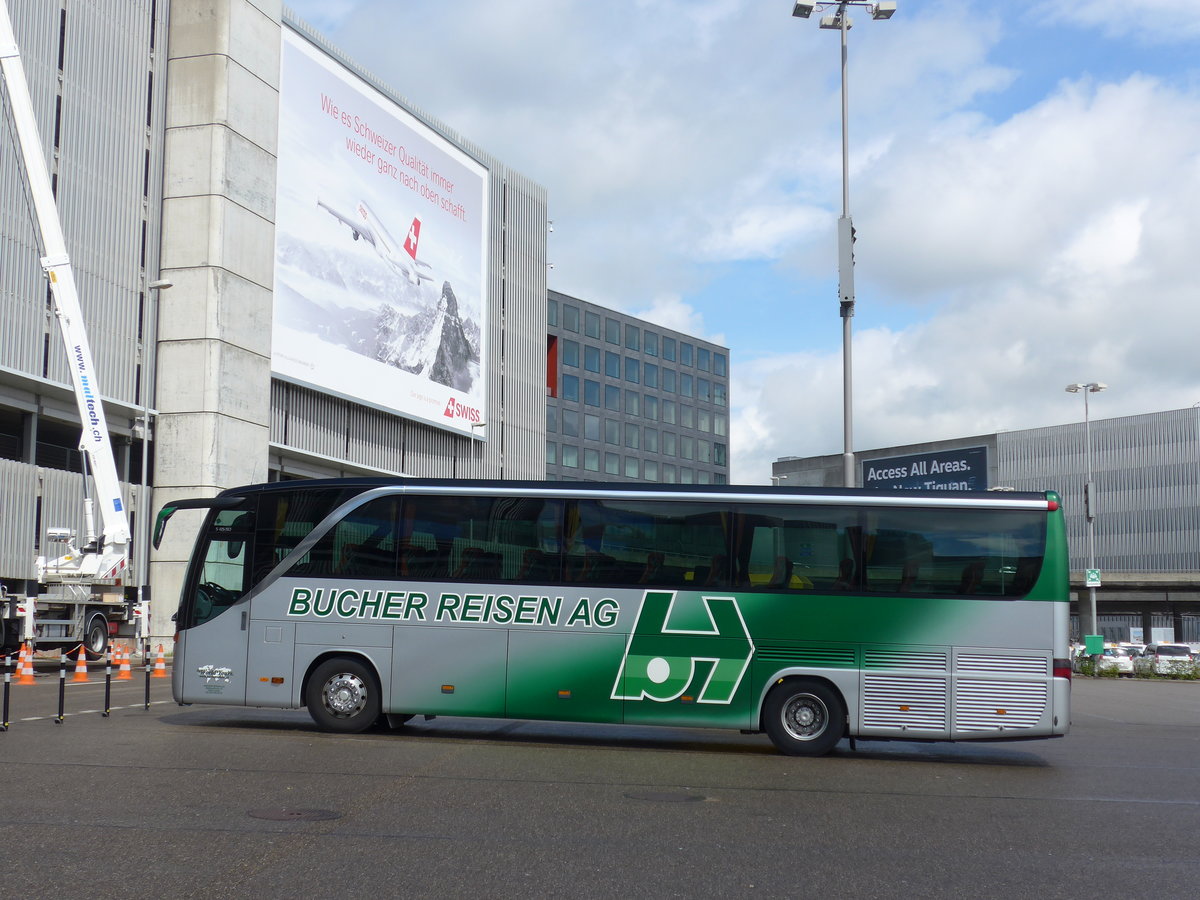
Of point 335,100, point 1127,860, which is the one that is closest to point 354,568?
point 1127,860

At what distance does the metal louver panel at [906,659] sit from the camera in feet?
48.8

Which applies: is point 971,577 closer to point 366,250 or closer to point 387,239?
point 366,250

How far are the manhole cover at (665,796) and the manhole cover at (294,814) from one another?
260 cm

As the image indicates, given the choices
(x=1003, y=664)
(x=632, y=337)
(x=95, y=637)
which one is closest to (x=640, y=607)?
(x=1003, y=664)

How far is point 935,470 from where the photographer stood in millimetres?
45375

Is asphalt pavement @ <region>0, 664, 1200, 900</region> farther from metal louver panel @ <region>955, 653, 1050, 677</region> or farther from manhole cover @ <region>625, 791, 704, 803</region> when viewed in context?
metal louver panel @ <region>955, 653, 1050, 677</region>

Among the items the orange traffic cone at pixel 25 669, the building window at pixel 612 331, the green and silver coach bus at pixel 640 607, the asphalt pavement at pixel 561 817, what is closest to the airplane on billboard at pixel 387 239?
the orange traffic cone at pixel 25 669

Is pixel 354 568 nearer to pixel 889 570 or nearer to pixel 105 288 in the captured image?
pixel 889 570

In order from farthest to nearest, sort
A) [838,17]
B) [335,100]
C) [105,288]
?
1. [335,100]
2. [105,288]
3. [838,17]

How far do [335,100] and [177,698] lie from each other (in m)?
33.3

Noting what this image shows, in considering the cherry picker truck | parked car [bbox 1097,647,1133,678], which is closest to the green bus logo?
the cherry picker truck

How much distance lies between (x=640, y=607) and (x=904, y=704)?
323cm

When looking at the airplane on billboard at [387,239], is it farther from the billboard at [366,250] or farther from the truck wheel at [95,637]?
the truck wheel at [95,637]

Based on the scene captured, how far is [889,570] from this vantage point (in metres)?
15.1
